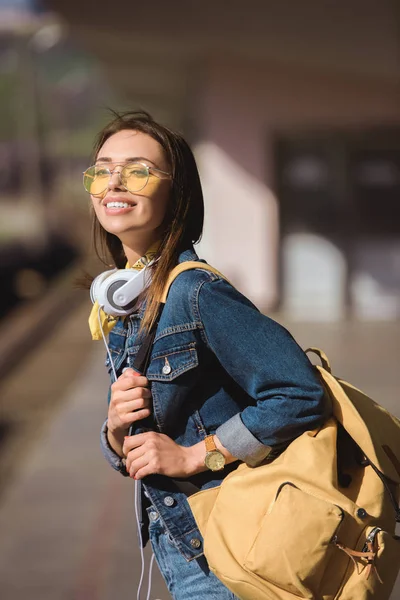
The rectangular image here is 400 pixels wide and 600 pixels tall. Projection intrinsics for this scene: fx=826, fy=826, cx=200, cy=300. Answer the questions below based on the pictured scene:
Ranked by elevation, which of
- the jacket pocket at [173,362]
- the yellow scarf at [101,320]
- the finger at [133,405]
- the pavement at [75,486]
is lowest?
the pavement at [75,486]

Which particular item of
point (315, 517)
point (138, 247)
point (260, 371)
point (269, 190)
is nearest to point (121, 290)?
point (138, 247)

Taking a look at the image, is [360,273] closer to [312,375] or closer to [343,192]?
[343,192]

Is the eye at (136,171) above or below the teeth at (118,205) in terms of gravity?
above

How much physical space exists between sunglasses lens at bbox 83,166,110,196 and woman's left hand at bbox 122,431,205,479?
0.56m

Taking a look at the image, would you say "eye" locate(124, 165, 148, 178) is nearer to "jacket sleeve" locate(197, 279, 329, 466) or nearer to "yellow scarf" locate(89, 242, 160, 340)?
"yellow scarf" locate(89, 242, 160, 340)

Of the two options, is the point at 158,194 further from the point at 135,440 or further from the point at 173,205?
the point at 135,440

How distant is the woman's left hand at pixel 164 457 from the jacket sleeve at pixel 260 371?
107mm

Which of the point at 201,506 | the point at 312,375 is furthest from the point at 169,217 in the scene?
the point at 201,506

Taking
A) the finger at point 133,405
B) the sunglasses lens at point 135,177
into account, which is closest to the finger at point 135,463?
the finger at point 133,405

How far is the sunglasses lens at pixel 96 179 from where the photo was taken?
1.87 metres

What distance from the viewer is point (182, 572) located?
6.17ft

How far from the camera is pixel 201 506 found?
178cm

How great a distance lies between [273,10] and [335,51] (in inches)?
34.7

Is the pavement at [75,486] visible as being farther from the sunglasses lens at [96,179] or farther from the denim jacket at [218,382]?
the sunglasses lens at [96,179]
